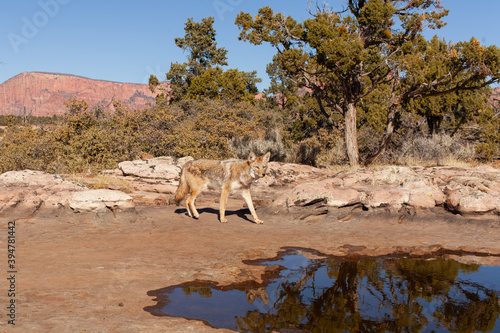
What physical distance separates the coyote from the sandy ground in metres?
0.58

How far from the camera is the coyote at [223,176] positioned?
10.2 metres

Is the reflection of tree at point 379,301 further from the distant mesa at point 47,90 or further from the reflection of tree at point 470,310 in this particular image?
the distant mesa at point 47,90

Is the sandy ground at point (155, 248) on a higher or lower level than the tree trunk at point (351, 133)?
lower

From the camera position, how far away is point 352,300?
18.2 ft

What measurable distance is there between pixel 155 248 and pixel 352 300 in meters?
4.03

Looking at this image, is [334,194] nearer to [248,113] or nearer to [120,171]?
[120,171]

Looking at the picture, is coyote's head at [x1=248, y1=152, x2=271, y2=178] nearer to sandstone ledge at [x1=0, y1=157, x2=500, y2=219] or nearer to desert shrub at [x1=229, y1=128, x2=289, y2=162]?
sandstone ledge at [x1=0, y1=157, x2=500, y2=219]

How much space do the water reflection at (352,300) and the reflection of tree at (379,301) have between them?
0.01 meters

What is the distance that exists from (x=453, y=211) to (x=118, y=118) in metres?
17.2

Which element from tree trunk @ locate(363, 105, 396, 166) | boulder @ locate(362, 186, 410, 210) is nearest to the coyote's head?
boulder @ locate(362, 186, 410, 210)

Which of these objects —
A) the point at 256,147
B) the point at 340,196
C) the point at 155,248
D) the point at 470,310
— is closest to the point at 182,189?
the point at 155,248

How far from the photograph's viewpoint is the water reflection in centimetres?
476

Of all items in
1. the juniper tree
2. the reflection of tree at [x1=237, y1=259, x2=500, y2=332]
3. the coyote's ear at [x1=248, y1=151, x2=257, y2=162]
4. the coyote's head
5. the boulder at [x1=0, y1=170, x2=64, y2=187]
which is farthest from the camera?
the juniper tree

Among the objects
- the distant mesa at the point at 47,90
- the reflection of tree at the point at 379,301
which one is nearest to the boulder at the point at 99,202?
the reflection of tree at the point at 379,301
